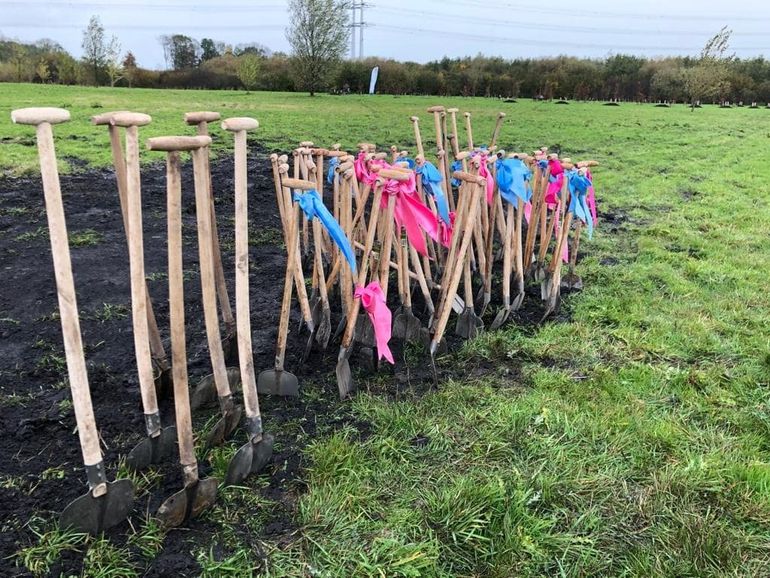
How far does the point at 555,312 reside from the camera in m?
4.32

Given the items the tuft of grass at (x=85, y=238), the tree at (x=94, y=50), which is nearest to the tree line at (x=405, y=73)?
the tree at (x=94, y=50)

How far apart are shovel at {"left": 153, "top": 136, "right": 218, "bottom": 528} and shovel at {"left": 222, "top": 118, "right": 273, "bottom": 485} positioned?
14cm

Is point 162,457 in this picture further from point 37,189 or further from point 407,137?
point 407,137

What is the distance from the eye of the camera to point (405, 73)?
40.9 m

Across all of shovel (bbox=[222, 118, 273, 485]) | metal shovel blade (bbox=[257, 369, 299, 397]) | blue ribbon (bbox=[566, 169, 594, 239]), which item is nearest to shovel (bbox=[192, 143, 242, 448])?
shovel (bbox=[222, 118, 273, 485])

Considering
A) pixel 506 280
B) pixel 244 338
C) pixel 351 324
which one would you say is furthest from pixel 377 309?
pixel 506 280

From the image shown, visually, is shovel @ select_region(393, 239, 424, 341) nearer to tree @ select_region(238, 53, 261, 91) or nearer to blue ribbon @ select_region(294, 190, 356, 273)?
blue ribbon @ select_region(294, 190, 356, 273)

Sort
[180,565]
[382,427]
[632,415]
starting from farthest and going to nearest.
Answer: [632,415] < [382,427] < [180,565]

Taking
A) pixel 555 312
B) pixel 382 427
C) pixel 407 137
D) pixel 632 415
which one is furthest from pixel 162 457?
pixel 407 137

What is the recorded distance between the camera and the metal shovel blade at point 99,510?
2.01 meters

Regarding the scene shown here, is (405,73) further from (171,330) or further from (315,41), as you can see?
(171,330)

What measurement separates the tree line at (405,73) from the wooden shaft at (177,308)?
33.1 meters

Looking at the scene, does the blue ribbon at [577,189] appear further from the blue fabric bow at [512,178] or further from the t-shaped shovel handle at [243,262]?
the t-shaped shovel handle at [243,262]

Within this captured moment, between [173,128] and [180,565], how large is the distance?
41.2 feet
